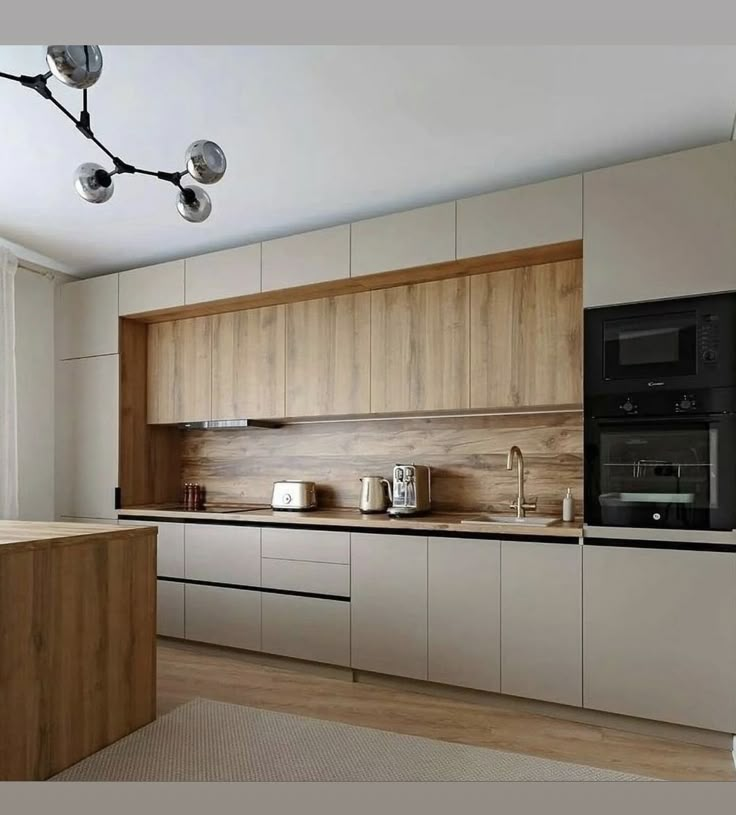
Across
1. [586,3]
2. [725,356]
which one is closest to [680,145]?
[725,356]

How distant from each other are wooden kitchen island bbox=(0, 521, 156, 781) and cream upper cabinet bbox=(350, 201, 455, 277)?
5.73 ft

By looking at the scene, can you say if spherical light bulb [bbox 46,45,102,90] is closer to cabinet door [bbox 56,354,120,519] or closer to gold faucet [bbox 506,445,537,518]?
gold faucet [bbox 506,445,537,518]

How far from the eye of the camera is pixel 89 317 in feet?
15.5

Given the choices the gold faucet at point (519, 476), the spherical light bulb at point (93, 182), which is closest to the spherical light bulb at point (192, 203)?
the spherical light bulb at point (93, 182)

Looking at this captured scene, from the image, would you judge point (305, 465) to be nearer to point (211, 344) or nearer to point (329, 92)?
point (211, 344)

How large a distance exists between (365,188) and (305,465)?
179cm

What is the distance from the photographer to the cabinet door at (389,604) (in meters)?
3.31

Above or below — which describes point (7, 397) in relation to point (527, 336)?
below

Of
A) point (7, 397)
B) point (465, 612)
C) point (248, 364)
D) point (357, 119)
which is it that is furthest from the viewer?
point (7, 397)

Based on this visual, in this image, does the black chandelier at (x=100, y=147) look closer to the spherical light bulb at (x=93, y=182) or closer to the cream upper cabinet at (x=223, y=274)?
the spherical light bulb at (x=93, y=182)

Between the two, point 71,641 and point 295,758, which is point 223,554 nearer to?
point 71,641

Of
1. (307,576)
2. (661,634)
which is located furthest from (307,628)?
(661,634)

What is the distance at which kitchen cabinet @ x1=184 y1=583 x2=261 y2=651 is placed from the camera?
12.6 feet

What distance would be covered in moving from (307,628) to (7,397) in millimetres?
2461
